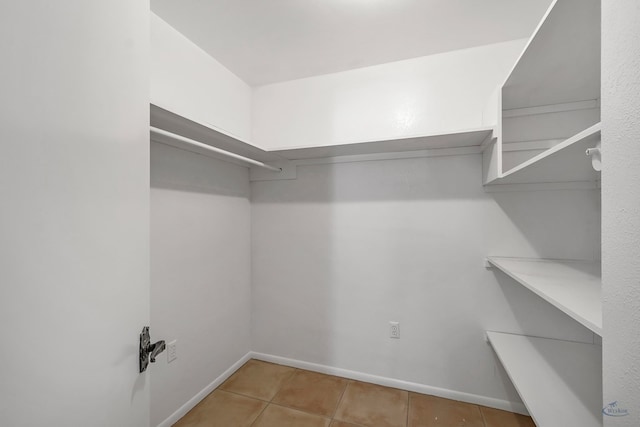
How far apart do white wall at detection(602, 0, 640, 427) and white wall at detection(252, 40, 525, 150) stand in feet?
3.84

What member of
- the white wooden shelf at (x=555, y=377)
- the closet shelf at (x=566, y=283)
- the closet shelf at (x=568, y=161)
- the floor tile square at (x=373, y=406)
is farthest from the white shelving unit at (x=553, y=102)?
the floor tile square at (x=373, y=406)

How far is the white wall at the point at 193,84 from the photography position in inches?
63.6

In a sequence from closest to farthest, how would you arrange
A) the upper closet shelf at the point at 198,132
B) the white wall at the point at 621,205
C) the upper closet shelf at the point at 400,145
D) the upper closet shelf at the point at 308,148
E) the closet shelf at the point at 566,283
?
the white wall at the point at 621,205 → the closet shelf at the point at 566,283 → the upper closet shelf at the point at 198,132 → the upper closet shelf at the point at 308,148 → the upper closet shelf at the point at 400,145

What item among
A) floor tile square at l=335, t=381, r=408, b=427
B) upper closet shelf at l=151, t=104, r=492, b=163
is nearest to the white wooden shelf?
floor tile square at l=335, t=381, r=408, b=427

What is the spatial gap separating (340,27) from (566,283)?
1813 millimetres

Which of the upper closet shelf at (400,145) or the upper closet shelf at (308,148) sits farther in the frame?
the upper closet shelf at (400,145)

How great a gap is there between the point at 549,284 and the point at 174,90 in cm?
230

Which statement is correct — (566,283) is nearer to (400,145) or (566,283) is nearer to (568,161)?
(568,161)

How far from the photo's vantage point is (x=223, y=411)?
5.88 ft

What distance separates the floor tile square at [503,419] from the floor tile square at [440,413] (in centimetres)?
4

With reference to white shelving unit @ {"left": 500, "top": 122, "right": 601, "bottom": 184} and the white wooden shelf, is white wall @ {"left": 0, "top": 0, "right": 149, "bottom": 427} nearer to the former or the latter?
white shelving unit @ {"left": 500, "top": 122, "right": 601, "bottom": 184}

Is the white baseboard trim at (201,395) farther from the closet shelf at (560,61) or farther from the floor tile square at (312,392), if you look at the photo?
the closet shelf at (560,61)

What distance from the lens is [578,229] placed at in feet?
5.40

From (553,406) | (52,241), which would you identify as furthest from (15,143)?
(553,406)
